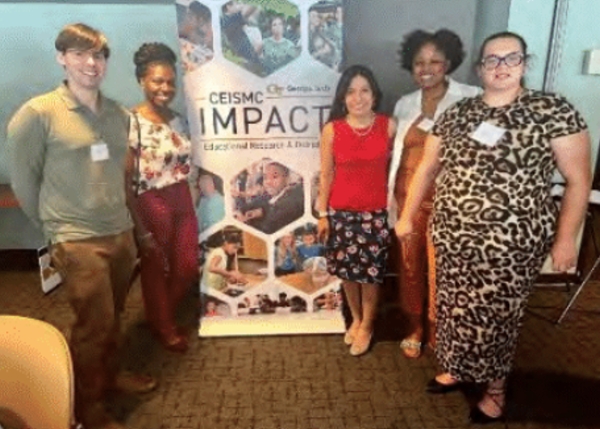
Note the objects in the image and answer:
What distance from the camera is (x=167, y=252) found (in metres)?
2.77

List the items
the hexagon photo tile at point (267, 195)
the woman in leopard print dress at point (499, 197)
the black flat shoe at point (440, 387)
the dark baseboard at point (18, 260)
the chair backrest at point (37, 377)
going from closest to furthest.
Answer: the chair backrest at point (37, 377) → the woman in leopard print dress at point (499, 197) → the black flat shoe at point (440, 387) → the hexagon photo tile at point (267, 195) → the dark baseboard at point (18, 260)

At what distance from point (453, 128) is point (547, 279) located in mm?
1996

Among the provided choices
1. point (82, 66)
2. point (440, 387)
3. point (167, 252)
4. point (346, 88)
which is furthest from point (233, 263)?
point (82, 66)

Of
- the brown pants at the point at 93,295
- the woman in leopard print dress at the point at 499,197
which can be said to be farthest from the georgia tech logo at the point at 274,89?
the brown pants at the point at 93,295

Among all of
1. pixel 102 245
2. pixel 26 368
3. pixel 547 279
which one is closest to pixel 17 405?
pixel 26 368

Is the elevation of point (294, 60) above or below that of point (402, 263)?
above

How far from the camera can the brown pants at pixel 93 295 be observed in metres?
2.04

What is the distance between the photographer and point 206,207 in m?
2.82

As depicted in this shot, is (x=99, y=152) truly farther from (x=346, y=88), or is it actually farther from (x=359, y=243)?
(x=359, y=243)

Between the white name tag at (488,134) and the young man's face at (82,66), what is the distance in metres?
1.35

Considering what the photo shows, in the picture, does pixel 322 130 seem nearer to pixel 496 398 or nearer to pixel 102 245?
pixel 102 245

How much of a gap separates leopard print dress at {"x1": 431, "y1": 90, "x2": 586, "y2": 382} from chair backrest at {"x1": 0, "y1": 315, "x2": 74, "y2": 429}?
1.36m

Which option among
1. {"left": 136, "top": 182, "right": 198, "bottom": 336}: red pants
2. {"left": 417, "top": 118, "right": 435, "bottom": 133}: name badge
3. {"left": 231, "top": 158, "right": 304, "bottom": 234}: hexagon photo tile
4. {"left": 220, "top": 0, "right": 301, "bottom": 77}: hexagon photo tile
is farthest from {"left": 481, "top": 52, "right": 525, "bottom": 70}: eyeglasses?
{"left": 136, "top": 182, "right": 198, "bottom": 336}: red pants

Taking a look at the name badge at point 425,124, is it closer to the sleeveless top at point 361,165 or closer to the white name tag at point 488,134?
the sleeveless top at point 361,165
